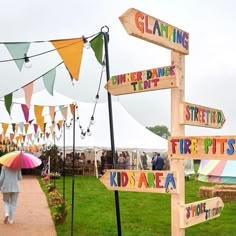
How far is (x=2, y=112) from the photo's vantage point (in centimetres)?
2636

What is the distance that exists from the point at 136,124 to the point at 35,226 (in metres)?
16.7

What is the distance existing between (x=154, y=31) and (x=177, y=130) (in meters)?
0.94

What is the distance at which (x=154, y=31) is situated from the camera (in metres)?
4.30

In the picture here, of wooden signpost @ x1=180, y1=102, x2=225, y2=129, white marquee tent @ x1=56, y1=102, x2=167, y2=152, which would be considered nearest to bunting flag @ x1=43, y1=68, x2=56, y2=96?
wooden signpost @ x1=180, y1=102, x2=225, y2=129

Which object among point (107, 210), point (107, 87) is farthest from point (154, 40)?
point (107, 210)

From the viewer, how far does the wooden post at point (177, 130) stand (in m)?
4.36

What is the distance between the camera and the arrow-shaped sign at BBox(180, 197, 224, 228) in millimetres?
4355

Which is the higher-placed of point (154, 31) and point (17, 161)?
point (154, 31)

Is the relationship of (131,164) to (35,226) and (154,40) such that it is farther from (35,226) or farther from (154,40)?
(154,40)

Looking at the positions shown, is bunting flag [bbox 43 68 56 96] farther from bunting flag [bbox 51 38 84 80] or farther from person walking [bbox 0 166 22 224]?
person walking [bbox 0 166 22 224]

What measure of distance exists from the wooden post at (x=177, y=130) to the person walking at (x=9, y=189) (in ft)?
18.5

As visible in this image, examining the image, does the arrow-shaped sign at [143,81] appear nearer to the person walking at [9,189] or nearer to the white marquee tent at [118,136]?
the person walking at [9,189]

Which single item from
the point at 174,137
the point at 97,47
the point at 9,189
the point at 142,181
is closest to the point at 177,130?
the point at 174,137

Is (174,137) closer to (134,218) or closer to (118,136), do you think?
(134,218)
